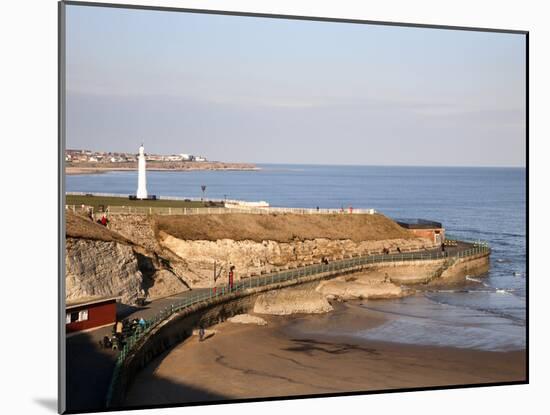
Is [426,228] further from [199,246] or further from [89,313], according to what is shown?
[89,313]

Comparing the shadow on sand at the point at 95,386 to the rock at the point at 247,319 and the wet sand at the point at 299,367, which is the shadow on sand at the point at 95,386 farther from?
the rock at the point at 247,319

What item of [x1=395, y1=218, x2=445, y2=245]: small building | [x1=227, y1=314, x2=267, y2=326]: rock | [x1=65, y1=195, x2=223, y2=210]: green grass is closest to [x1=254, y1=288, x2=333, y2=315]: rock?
[x1=227, y1=314, x2=267, y2=326]: rock

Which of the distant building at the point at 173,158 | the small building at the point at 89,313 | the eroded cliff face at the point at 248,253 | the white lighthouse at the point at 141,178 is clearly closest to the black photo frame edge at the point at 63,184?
the small building at the point at 89,313

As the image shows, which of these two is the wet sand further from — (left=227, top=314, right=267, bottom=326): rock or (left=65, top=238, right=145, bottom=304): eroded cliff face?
(left=65, top=238, right=145, bottom=304): eroded cliff face

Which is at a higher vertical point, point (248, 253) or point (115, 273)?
point (248, 253)

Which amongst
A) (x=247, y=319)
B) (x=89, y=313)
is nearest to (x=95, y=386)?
(x=89, y=313)

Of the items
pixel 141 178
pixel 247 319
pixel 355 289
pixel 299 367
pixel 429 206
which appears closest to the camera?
pixel 299 367
